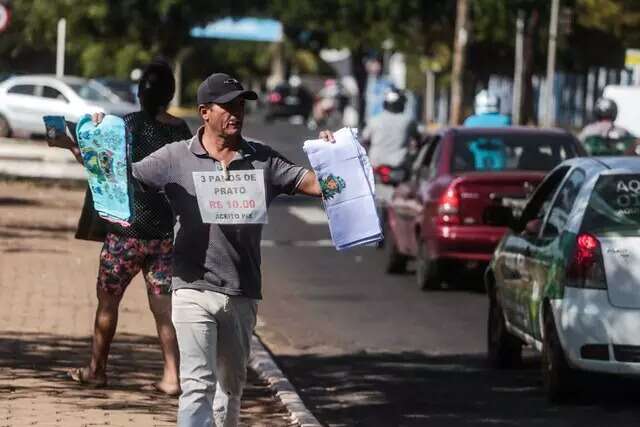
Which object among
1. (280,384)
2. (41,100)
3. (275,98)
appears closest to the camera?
(280,384)

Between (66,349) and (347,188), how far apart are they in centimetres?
482

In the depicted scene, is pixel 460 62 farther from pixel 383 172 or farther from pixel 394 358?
pixel 394 358

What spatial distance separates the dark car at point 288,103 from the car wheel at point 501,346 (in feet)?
212

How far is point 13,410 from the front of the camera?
948 centimetres

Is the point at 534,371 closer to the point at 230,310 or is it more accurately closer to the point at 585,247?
the point at 585,247

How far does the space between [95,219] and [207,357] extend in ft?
9.36

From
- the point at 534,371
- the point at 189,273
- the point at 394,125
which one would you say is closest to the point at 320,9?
the point at 394,125

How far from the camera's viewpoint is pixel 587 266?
10133 millimetres

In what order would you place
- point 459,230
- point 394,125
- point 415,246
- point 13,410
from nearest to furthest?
point 13,410, point 459,230, point 415,246, point 394,125

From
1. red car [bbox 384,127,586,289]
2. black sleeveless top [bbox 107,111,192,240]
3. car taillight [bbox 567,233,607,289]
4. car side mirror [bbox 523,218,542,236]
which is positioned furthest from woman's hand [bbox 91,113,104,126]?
red car [bbox 384,127,586,289]

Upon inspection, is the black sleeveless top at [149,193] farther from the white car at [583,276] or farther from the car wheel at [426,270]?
the car wheel at [426,270]

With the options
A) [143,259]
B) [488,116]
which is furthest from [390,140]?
[143,259]

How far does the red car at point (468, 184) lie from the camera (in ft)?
53.2

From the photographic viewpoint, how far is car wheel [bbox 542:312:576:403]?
10312 millimetres
